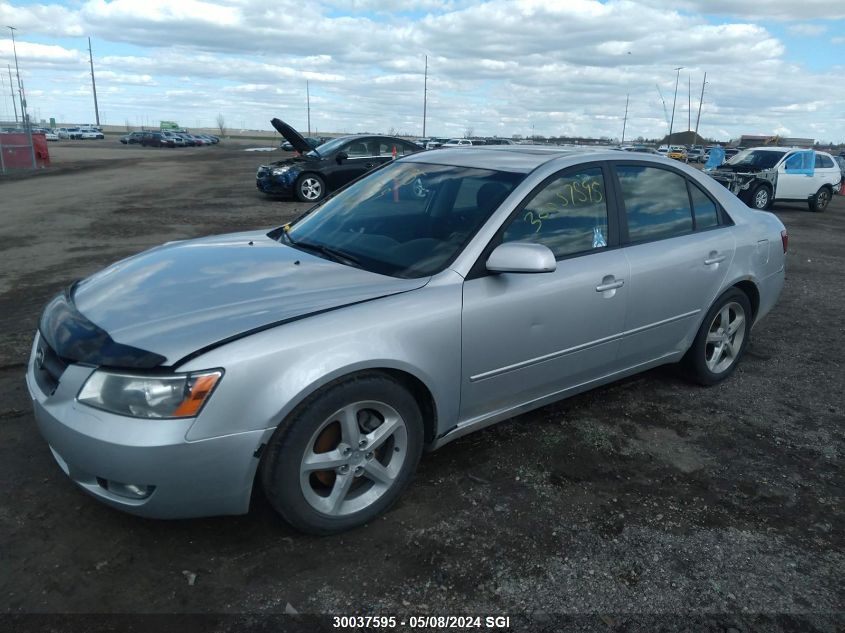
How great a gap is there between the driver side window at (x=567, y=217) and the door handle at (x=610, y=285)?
0.21 m

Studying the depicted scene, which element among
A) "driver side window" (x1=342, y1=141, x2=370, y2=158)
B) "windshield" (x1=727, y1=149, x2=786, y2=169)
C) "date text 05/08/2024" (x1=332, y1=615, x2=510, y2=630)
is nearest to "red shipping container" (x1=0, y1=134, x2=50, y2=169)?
"driver side window" (x1=342, y1=141, x2=370, y2=158)

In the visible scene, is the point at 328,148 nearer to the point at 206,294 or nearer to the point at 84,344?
the point at 206,294

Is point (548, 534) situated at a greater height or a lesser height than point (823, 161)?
lesser

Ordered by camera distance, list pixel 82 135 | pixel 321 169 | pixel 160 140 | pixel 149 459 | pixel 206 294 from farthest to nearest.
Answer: pixel 82 135 → pixel 160 140 → pixel 321 169 → pixel 206 294 → pixel 149 459

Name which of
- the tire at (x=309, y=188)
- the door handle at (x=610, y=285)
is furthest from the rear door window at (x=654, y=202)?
the tire at (x=309, y=188)

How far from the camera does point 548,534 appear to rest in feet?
9.12

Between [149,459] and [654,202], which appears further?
[654,202]

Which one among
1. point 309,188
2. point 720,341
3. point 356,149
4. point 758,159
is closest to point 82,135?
point 356,149

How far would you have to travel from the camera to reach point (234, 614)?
2.27 m

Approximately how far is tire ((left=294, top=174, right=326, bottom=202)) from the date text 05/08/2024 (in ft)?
41.6

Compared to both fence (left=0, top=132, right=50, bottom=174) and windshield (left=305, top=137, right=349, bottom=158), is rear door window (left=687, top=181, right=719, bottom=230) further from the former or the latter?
fence (left=0, top=132, right=50, bottom=174)

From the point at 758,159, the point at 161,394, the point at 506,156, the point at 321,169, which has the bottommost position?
the point at 161,394

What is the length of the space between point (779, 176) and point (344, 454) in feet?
53.7

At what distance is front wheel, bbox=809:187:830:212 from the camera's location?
54.1 feet
